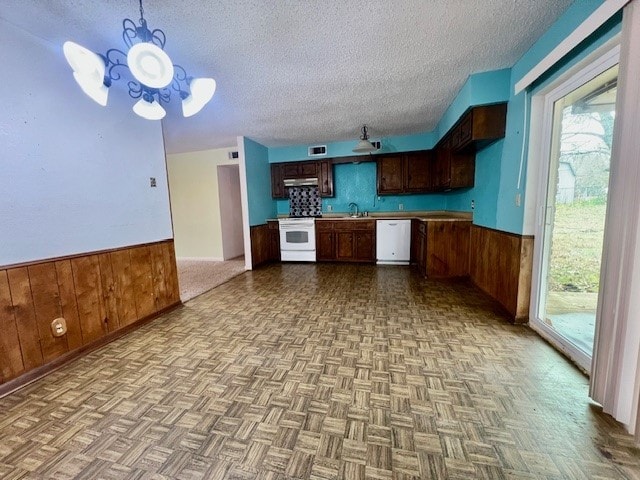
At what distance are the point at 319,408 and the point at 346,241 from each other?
382 centimetres

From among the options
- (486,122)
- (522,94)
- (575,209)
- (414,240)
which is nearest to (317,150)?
(414,240)

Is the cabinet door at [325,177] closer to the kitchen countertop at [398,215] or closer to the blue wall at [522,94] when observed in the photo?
the kitchen countertop at [398,215]

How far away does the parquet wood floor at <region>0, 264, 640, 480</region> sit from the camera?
1.15 meters

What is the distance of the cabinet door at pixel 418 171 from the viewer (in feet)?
16.1

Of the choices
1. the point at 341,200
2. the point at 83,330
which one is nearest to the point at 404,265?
the point at 341,200

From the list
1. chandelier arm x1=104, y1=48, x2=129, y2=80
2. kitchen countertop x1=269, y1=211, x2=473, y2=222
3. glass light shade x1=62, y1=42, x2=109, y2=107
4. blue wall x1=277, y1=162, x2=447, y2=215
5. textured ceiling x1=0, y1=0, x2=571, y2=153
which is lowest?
kitchen countertop x1=269, y1=211, x2=473, y2=222

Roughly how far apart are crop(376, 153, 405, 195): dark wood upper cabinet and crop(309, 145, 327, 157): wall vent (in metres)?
1.14

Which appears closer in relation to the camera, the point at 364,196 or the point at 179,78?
the point at 179,78

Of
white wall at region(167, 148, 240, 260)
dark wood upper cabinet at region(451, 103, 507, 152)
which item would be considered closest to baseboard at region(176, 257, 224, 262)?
white wall at region(167, 148, 240, 260)

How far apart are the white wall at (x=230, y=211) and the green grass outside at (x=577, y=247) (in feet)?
17.9

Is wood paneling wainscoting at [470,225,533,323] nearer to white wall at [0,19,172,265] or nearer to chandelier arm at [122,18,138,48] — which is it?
chandelier arm at [122,18,138,48]

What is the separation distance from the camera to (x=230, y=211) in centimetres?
609

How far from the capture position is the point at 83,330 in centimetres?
216

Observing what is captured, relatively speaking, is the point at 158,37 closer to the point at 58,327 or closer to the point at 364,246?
the point at 58,327
